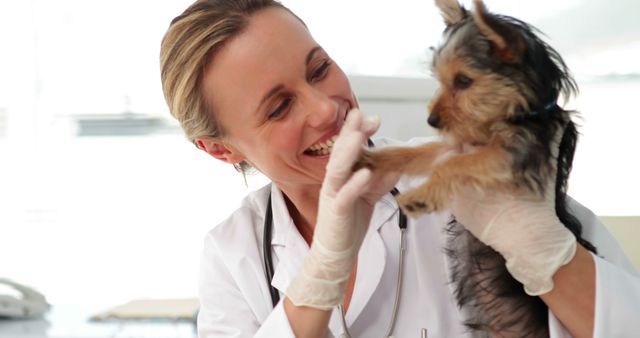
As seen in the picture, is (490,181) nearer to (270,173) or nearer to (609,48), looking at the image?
(270,173)

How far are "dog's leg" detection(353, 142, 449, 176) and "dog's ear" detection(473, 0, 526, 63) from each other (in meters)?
0.22

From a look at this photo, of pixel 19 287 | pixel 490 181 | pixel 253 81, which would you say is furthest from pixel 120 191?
pixel 490 181

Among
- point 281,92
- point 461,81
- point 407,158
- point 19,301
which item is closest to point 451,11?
point 461,81

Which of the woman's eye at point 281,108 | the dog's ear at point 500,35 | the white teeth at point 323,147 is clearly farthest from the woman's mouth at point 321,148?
the dog's ear at point 500,35

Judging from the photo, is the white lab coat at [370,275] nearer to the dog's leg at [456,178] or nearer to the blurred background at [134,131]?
the dog's leg at [456,178]

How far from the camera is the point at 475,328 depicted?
1492 millimetres

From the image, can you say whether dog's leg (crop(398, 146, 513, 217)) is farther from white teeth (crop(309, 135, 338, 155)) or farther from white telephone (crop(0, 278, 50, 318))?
white telephone (crop(0, 278, 50, 318))

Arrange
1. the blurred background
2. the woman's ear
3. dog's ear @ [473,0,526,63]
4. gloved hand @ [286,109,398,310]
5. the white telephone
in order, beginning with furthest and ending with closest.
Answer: the blurred background
the white telephone
the woman's ear
gloved hand @ [286,109,398,310]
dog's ear @ [473,0,526,63]

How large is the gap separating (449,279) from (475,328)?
0.41 feet

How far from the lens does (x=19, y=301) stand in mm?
2863

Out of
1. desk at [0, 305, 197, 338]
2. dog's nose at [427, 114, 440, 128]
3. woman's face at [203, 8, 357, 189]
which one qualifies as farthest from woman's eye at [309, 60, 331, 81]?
desk at [0, 305, 197, 338]

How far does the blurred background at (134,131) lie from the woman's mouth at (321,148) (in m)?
1.33

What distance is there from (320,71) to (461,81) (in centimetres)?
41

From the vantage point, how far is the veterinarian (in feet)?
4.13
